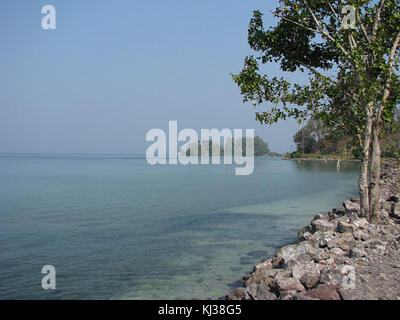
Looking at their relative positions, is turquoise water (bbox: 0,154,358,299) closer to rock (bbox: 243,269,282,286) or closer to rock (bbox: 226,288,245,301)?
rock (bbox: 243,269,282,286)

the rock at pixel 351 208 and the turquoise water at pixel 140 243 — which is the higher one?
the rock at pixel 351 208

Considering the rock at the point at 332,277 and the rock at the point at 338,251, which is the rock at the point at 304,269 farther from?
the rock at the point at 338,251

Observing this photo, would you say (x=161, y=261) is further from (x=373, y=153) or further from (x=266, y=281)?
(x=373, y=153)

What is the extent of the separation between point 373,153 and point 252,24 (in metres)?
7.30

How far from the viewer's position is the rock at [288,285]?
882cm

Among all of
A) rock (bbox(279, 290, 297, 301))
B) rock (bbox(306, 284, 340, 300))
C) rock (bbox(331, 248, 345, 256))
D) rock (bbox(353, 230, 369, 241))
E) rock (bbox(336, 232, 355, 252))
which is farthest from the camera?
rock (bbox(353, 230, 369, 241))

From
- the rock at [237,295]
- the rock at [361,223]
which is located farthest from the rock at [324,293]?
the rock at [361,223]

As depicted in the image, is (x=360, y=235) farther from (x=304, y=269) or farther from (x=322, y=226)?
(x=304, y=269)

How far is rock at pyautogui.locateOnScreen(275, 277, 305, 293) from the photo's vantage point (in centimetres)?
882

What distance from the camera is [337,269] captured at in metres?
9.26

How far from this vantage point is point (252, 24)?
16.5 m

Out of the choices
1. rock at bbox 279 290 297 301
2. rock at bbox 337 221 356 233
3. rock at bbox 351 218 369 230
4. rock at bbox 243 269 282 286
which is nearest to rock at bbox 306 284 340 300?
rock at bbox 279 290 297 301

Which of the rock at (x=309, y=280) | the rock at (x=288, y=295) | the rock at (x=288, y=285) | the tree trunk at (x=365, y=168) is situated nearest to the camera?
the rock at (x=288, y=295)
